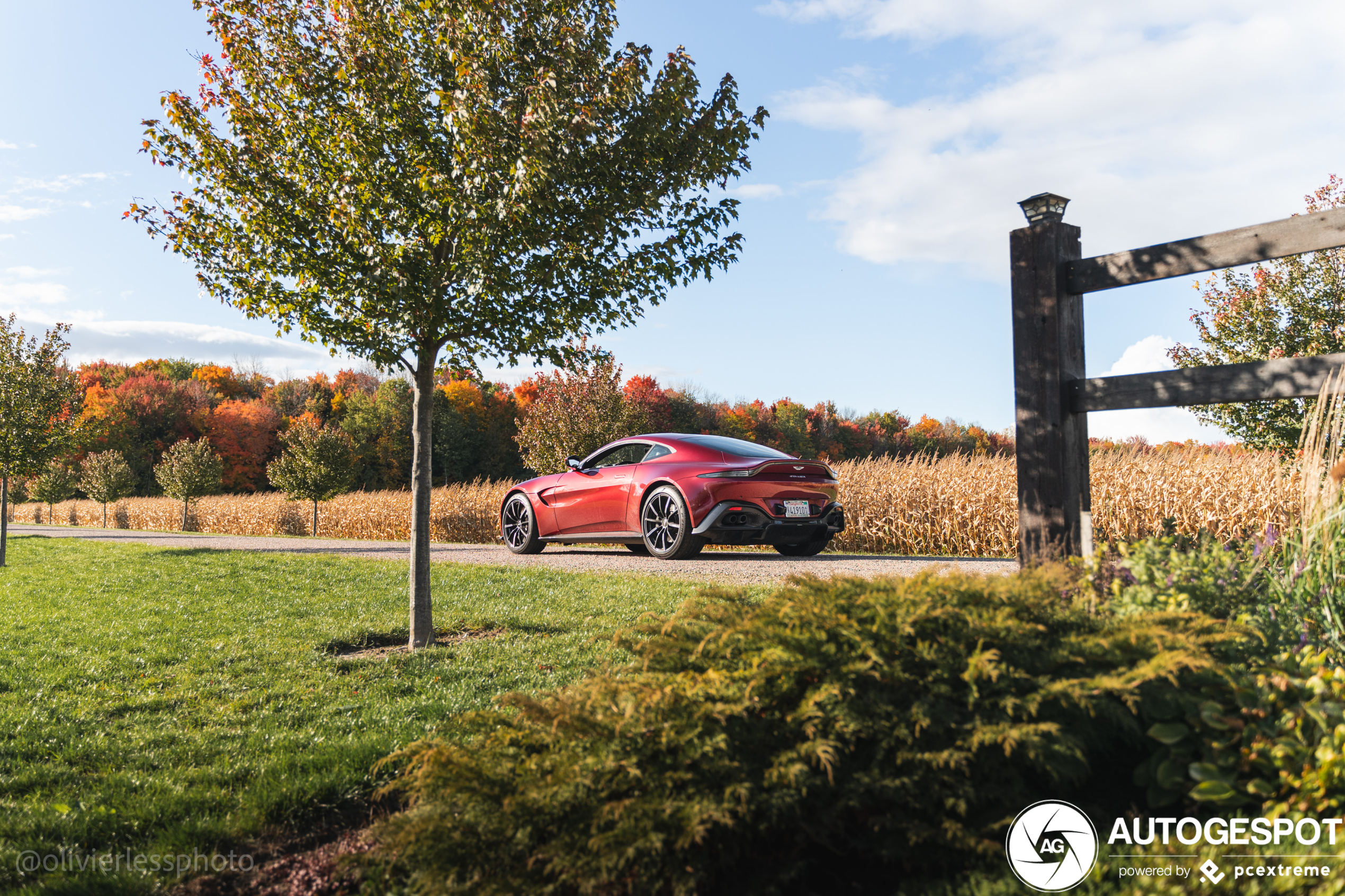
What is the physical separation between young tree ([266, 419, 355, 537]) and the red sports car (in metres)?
15.2

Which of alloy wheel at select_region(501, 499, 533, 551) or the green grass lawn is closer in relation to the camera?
the green grass lawn

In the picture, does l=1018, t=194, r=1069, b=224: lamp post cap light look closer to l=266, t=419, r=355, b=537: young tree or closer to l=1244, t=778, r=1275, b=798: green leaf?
l=1244, t=778, r=1275, b=798: green leaf

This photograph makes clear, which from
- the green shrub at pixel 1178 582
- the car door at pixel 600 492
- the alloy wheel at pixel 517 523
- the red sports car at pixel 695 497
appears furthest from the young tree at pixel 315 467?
the green shrub at pixel 1178 582

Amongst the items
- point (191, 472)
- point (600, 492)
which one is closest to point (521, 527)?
point (600, 492)

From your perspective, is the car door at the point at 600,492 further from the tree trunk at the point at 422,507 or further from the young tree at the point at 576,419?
the young tree at the point at 576,419

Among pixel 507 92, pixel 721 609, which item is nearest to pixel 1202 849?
pixel 721 609

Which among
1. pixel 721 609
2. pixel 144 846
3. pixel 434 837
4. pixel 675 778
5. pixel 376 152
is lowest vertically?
pixel 144 846

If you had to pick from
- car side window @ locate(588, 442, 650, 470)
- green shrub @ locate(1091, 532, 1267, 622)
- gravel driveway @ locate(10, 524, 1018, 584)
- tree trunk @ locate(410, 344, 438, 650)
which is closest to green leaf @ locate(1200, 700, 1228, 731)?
green shrub @ locate(1091, 532, 1267, 622)

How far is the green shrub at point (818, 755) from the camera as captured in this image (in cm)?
192

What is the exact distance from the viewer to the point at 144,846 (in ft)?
9.02

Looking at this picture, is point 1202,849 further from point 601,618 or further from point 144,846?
point 601,618

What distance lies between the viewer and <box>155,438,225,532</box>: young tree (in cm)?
2852

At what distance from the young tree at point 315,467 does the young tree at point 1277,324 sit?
22550 millimetres

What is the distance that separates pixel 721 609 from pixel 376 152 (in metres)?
4.54
